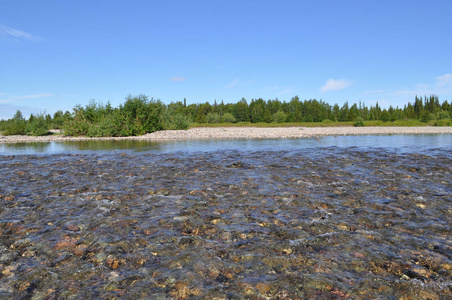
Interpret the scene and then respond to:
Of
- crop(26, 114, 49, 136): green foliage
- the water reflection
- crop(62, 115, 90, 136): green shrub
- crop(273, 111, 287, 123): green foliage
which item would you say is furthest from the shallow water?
crop(273, 111, 287, 123): green foliage

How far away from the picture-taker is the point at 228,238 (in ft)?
17.7

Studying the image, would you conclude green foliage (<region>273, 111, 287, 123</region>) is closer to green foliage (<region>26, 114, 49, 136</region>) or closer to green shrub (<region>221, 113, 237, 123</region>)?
green shrub (<region>221, 113, 237, 123</region>)

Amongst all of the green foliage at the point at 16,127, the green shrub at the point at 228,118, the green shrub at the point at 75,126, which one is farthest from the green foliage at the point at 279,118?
the green foliage at the point at 16,127

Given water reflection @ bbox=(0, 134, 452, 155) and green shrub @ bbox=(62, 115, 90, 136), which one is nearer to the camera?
water reflection @ bbox=(0, 134, 452, 155)

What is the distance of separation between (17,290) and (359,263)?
4670 mm

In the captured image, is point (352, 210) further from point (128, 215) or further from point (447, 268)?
point (128, 215)

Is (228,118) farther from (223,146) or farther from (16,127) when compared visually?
(223,146)

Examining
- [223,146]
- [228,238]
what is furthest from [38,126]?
[228,238]

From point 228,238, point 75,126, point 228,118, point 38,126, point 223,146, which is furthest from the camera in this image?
point 228,118

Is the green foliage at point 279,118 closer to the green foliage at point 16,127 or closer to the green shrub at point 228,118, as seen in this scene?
the green shrub at point 228,118

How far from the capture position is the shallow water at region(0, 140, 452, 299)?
3834 millimetres

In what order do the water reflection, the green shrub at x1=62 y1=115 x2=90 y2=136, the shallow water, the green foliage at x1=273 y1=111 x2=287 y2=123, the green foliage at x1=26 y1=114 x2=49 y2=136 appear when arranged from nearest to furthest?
the shallow water < the water reflection < the green shrub at x1=62 y1=115 x2=90 y2=136 < the green foliage at x1=26 y1=114 x2=49 y2=136 < the green foliage at x1=273 y1=111 x2=287 y2=123

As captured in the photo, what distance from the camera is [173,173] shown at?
39.5 feet

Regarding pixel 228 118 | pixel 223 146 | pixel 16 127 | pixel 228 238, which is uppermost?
pixel 228 118
